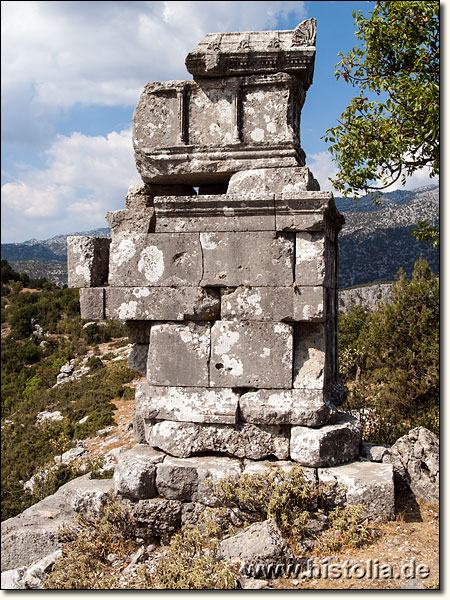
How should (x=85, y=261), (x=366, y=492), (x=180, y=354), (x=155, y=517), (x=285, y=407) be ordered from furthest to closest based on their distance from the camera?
(x=85, y=261), (x=180, y=354), (x=285, y=407), (x=155, y=517), (x=366, y=492)

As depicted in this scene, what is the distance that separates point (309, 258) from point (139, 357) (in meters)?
1.98

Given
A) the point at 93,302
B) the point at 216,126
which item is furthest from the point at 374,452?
the point at 216,126

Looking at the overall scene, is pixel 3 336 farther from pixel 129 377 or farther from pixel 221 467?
pixel 221 467

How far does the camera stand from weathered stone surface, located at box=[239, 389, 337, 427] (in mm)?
4398

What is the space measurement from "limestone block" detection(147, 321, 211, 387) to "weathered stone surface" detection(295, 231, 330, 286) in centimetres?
98

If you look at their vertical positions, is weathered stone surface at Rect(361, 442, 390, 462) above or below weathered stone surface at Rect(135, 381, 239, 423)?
below

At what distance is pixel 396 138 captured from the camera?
6031mm

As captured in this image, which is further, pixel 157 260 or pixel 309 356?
pixel 157 260

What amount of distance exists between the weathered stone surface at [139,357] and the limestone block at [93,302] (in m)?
0.52

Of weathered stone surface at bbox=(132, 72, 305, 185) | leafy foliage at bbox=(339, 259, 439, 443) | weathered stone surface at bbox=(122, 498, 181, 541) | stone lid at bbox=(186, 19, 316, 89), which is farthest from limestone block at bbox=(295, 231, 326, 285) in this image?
leafy foliage at bbox=(339, 259, 439, 443)

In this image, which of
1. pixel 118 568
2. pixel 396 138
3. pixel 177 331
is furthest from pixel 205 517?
pixel 396 138

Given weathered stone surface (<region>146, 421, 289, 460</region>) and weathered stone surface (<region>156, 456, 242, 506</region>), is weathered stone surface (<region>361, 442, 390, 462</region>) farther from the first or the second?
weathered stone surface (<region>156, 456, 242, 506</region>)

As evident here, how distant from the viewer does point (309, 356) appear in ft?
15.0

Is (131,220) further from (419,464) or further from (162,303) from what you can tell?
(419,464)
